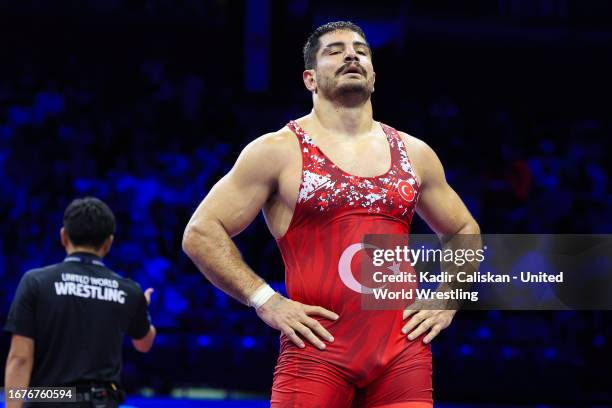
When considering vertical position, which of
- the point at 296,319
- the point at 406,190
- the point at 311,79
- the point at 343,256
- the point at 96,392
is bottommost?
the point at 96,392

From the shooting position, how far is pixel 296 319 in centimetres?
265

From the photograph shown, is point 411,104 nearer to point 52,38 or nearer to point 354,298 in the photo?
point 52,38

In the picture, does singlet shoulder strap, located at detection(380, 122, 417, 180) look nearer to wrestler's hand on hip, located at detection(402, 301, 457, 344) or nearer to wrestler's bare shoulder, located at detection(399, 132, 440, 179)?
wrestler's bare shoulder, located at detection(399, 132, 440, 179)

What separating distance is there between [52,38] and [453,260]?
862cm

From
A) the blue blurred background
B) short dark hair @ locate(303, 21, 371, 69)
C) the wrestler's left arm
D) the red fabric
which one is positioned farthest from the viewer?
the blue blurred background

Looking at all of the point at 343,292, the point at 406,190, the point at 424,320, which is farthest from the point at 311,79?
the point at 424,320

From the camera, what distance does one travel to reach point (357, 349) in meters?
2.64

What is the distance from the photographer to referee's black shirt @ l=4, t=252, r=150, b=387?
3.27 metres

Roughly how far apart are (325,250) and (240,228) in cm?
31

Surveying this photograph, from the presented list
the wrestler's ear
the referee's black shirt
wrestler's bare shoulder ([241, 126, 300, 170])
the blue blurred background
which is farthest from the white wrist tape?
the blue blurred background

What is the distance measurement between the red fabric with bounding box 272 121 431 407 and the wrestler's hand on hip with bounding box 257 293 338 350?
33 mm

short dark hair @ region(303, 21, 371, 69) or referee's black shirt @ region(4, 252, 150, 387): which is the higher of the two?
short dark hair @ region(303, 21, 371, 69)

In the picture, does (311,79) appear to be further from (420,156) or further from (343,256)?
(343,256)

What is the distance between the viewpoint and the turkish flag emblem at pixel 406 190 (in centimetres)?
279
